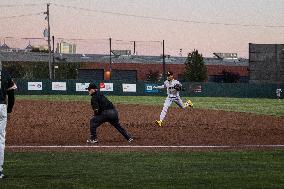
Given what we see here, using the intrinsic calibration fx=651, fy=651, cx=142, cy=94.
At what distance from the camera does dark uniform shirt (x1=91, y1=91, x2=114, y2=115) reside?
53.3 ft

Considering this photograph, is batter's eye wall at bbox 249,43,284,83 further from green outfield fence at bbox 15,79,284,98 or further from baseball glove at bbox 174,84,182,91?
baseball glove at bbox 174,84,182,91

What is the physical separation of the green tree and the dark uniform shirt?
62691 mm

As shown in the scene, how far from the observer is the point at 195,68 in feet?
261

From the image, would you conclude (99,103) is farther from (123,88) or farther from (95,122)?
(123,88)

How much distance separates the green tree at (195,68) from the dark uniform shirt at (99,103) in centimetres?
6269

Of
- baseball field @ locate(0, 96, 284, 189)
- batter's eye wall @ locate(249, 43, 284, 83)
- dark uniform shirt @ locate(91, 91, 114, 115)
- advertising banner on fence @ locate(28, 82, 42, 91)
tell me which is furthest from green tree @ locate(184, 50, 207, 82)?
dark uniform shirt @ locate(91, 91, 114, 115)

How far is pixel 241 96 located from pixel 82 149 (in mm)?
42318

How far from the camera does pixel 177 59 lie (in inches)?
3959

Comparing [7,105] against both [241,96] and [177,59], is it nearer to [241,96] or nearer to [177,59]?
[241,96]

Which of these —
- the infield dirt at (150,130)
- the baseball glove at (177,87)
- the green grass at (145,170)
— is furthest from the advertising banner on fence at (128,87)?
the green grass at (145,170)

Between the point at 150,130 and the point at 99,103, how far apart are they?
4669mm

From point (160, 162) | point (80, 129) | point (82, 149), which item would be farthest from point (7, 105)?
point (80, 129)

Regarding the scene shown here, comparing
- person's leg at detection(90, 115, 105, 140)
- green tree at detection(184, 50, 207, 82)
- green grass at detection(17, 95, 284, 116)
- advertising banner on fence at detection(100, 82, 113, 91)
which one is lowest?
green grass at detection(17, 95, 284, 116)

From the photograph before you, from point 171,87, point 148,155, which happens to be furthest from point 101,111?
point 171,87
